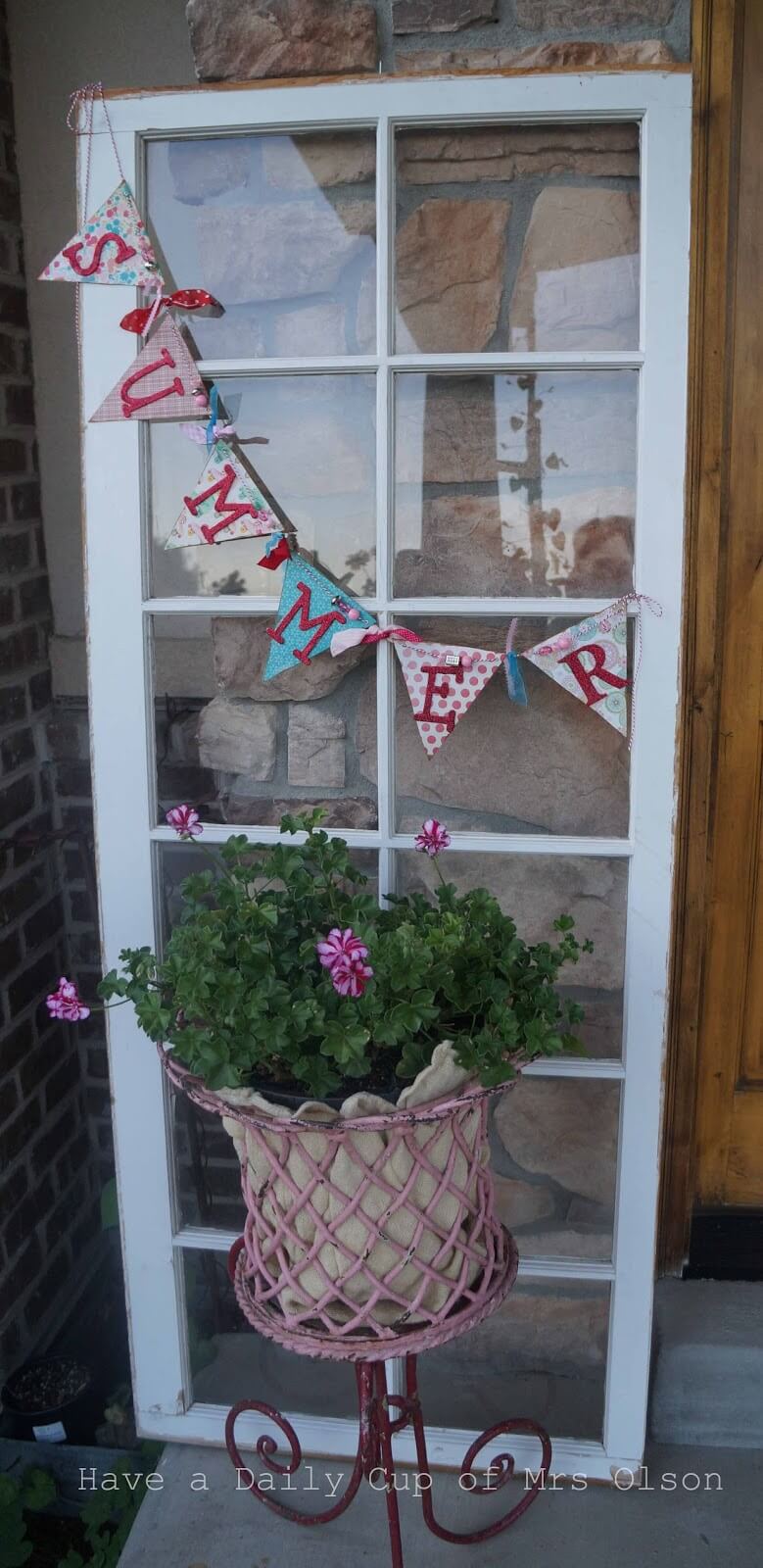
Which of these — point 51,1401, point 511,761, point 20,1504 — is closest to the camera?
point 511,761

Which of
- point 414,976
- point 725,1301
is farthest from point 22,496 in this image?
point 725,1301

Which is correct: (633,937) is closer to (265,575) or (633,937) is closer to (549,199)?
(265,575)

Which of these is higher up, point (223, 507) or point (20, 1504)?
point (223, 507)

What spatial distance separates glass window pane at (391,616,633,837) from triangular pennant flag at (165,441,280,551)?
0.84 ft

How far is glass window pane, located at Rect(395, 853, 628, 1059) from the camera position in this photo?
69.3 inches

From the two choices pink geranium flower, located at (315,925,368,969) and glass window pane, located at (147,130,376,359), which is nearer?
pink geranium flower, located at (315,925,368,969)

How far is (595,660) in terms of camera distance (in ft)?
5.40

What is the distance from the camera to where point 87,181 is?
1669 millimetres

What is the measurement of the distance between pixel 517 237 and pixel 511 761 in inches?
28.4

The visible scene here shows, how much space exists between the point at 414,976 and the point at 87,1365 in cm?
132

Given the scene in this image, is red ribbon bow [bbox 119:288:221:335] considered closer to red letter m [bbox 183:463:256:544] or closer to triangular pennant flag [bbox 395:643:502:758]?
red letter m [bbox 183:463:256:544]

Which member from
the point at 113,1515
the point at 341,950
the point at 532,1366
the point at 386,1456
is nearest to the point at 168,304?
the point at 341,950

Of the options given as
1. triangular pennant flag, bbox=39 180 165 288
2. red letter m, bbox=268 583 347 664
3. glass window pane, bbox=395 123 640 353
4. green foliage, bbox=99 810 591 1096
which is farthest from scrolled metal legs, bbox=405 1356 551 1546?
triangular pennant flag, bbox=39 180 165 288

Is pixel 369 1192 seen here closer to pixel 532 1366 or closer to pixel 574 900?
pixel 574 900
